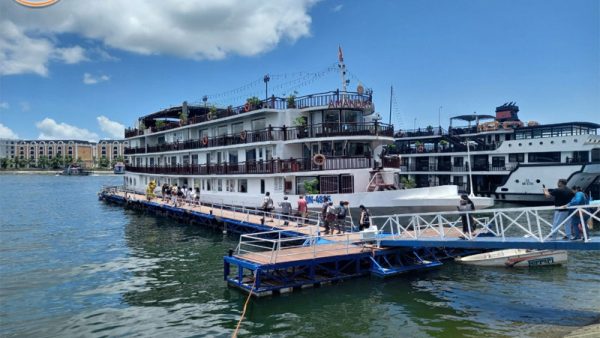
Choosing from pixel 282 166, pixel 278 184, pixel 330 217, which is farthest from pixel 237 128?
pixel 330 217

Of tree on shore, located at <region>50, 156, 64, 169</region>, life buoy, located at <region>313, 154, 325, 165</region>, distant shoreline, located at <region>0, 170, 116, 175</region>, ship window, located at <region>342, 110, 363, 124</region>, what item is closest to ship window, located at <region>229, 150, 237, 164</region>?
life buoy, located at <region>313, 154, 325, 165</region>

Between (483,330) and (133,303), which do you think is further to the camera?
(133,303)

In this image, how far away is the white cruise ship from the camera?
2783 cm

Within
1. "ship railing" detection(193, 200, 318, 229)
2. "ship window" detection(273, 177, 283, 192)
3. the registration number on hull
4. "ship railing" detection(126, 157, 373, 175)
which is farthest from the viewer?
"ship window" detection(273, 177, 283, 192)

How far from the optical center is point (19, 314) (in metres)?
14.5

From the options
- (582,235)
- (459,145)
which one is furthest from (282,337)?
(459,145)

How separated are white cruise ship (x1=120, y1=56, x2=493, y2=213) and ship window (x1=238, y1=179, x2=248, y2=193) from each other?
8 centimetres

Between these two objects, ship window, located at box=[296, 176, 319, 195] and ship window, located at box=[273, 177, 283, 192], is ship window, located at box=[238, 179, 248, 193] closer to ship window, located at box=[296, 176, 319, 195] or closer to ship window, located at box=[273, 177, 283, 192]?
ship window, located at box=[273, 177, 283, 192]

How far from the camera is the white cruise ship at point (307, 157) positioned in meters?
27.8

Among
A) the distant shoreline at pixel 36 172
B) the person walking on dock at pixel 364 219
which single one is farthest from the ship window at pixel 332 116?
the distant shoreline at pixel 36 172

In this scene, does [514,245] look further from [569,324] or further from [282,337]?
[282,337]

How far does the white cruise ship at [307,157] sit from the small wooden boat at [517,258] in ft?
18.5

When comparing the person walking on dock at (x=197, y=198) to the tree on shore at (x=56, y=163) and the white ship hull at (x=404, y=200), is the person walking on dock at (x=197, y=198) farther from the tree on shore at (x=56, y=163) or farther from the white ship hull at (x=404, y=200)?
the tree on shore at (x=56, y=163)

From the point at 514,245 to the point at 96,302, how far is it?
50.0 feet
